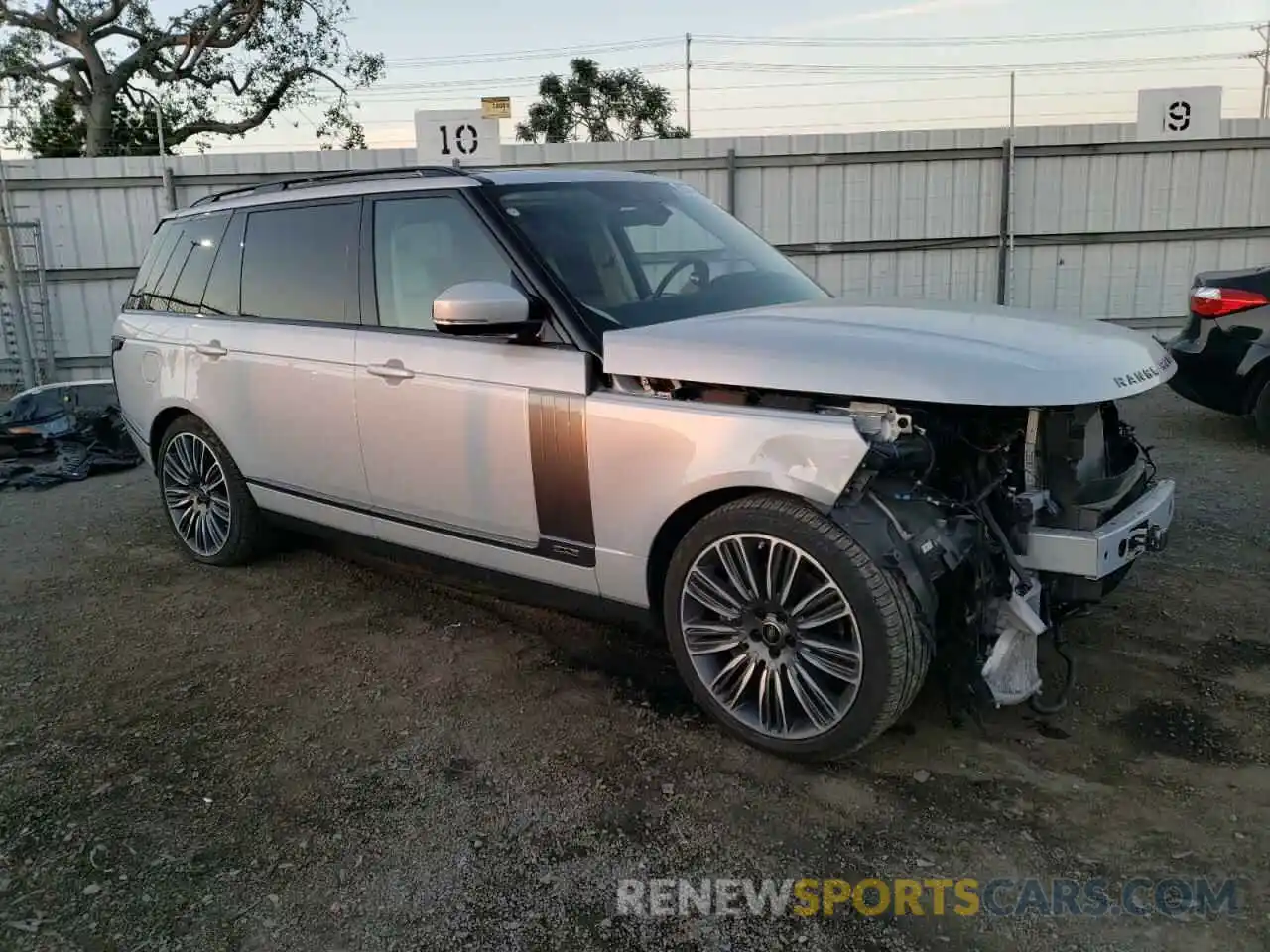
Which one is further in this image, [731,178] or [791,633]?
[731,178]

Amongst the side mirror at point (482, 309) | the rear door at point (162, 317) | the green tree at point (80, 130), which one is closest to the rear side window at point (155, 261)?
the rear door at point (162, 317)

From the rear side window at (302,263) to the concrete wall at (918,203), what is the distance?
282 inches

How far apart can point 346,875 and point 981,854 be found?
1.73 meters

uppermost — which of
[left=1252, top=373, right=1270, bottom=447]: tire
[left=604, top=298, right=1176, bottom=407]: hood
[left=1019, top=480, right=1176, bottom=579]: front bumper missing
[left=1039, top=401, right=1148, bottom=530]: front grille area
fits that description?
[left=604, top=298, right=1176, bottom=407]: hood

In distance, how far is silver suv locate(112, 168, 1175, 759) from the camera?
310 cm

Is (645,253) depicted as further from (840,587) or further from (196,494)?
(196,494)

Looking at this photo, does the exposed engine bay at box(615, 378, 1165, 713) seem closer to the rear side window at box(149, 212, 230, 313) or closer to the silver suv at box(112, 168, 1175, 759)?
the silver suv at box(112, 168, 1175, 759)

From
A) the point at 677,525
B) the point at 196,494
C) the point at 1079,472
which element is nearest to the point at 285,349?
the point at 196,494

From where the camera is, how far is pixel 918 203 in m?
12.0

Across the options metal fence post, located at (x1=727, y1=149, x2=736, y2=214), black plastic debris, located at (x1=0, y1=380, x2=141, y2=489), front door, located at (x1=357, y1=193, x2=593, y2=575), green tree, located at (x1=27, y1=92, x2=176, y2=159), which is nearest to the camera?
front door, located at (x1=357, y1=193, x2=593, y2=575)

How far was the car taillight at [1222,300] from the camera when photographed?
707 cm

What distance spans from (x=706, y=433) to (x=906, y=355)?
25.5 inches

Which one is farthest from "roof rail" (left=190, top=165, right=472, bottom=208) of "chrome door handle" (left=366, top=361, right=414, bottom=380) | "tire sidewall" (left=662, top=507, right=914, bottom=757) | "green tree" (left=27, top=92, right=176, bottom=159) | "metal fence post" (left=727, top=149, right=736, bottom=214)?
"green tree" (left=27, top=92, right=176, bottom=159)

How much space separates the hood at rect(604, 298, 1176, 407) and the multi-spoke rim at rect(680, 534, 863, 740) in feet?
1.77
